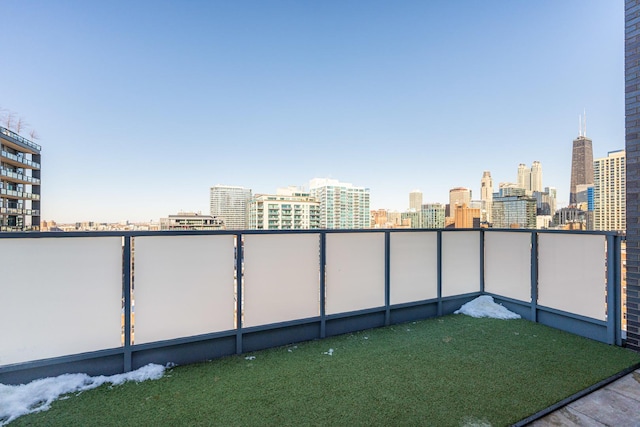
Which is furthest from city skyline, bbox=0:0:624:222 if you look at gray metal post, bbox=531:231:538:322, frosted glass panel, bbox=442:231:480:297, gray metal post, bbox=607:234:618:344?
frosted glass panel, bbox=442:231:480:297

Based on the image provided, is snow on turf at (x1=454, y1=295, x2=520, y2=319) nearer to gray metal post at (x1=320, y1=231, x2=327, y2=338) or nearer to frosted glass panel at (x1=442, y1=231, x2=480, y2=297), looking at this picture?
frosted glass panel at (x1=442, y1=231, x2=480, y2=297)

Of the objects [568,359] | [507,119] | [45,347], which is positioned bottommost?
[568,359]

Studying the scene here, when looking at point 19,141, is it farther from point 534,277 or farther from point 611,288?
point 611,288

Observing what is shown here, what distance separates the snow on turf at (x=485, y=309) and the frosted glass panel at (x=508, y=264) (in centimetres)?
20

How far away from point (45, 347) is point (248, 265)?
63.9 inches

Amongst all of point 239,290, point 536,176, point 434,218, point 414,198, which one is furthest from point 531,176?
point 239,290

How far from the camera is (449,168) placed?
658 inches

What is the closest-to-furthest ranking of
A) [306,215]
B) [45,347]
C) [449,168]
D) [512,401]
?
1. [512,401]
2. [45,347]
3. [449,168]
4. [306,215]

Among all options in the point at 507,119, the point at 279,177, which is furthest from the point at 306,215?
the point at 507,119

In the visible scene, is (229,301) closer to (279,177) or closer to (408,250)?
(408,250)

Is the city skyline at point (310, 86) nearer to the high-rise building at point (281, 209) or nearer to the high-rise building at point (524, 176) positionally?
the high-rise building at point (524, 176)

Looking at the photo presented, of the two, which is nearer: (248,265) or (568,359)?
(568,359)

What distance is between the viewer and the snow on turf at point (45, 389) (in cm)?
183

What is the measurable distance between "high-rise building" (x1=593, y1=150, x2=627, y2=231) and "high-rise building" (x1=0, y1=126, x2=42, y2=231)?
38.6m
